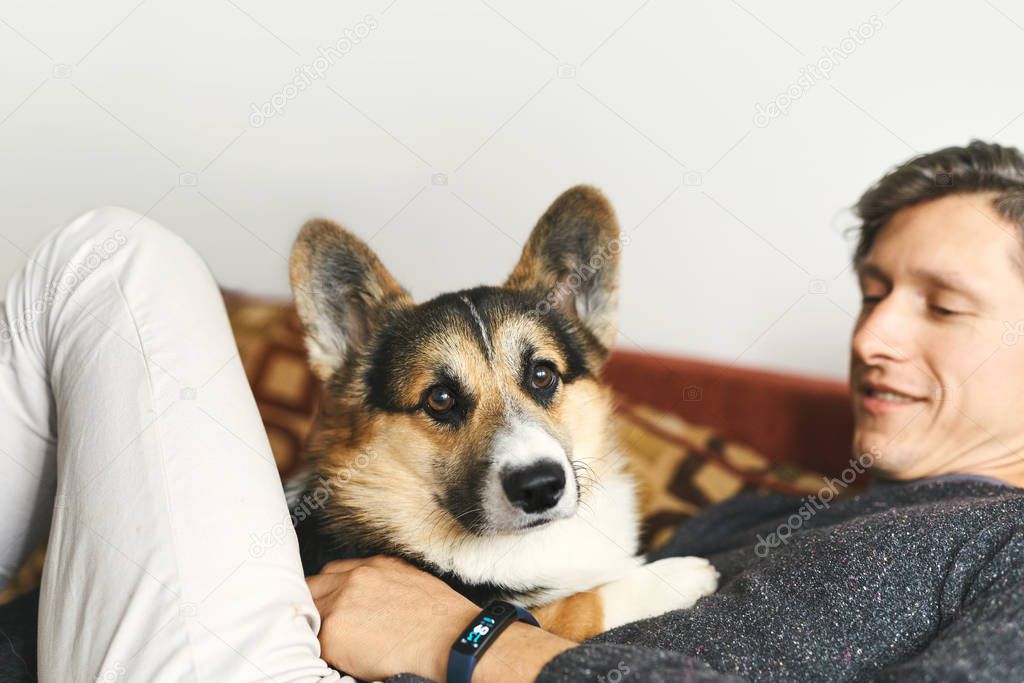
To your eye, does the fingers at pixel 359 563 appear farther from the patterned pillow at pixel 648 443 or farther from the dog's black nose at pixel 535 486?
the patterned pillow at pixel 648 443

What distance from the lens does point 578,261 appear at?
81.9 inches

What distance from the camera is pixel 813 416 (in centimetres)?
287

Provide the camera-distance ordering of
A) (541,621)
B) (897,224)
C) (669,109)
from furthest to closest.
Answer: (669,109), (897,224), (541,621)

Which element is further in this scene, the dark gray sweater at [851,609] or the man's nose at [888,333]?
the man's nose at [888,333]

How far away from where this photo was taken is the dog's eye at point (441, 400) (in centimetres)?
184

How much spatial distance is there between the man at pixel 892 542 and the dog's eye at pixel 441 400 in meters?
0.36

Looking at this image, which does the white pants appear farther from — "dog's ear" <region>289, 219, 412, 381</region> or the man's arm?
the man's arm

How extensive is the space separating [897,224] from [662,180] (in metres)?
0.94

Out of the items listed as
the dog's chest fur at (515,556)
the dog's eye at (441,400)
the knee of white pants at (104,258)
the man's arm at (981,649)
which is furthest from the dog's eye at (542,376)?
the man's arm at (981,649)

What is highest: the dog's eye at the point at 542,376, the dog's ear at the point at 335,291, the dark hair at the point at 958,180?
the dark hair at the point at 958,180

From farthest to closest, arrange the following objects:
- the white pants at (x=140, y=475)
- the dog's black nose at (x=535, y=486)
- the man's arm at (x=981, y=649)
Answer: the dog's black nose at (x=535, y=486)
the white pants at (x=140, y=475)
the man's arm at (x=981, y=649)

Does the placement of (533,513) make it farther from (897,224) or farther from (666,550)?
(897,224)

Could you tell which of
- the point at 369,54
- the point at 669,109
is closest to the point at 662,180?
the point at 669,109

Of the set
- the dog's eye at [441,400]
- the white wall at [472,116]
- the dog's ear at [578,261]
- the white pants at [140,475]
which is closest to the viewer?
the white pants at [140,475]
